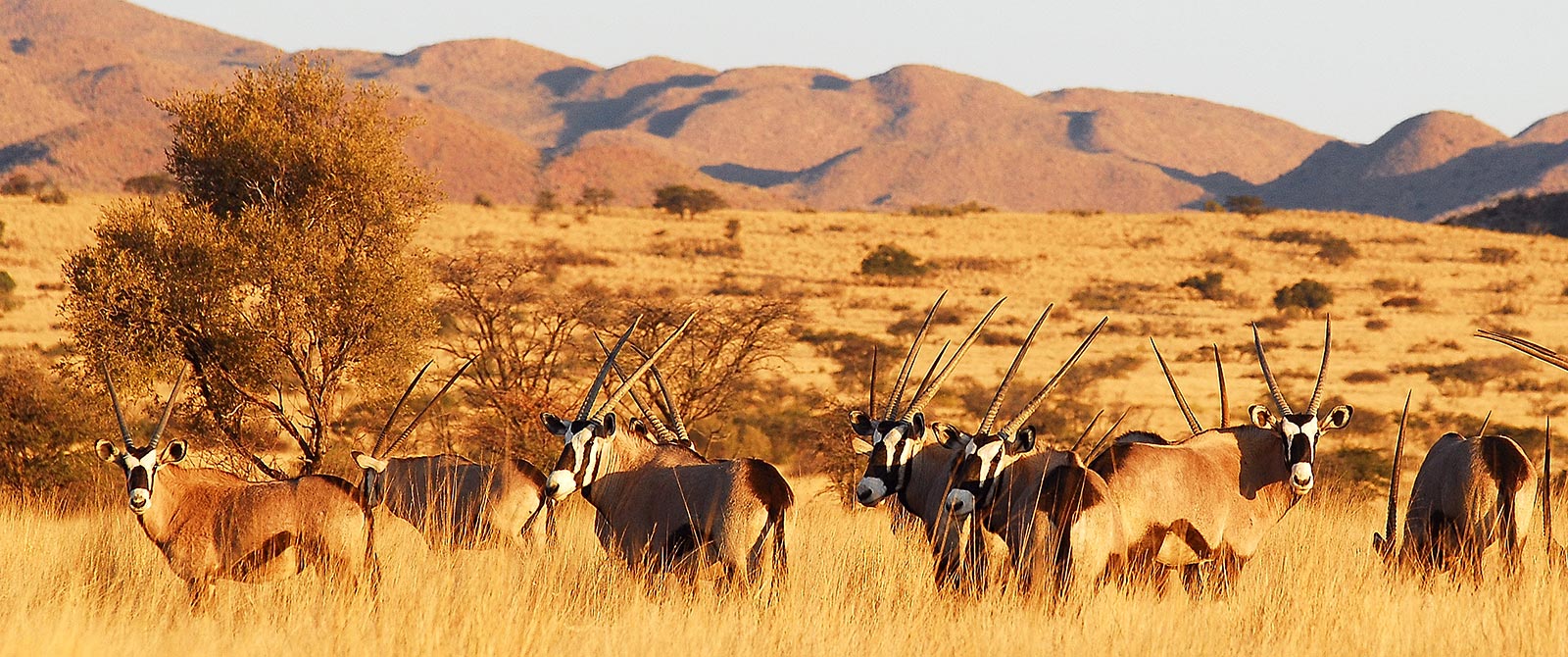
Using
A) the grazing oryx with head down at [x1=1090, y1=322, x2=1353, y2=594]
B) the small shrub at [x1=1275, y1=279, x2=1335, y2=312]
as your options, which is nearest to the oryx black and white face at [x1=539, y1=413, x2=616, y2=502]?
the grazing oryx with head down at [x1=1090, y1=322, x2=1353, y2=594]

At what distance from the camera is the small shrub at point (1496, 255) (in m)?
54.6

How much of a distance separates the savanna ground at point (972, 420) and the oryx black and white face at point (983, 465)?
0.49m

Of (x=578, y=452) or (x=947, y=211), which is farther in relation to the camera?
(x=947, y=211)

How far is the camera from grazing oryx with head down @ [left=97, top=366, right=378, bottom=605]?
7.41 metres

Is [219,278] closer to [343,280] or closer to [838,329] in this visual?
[343,280]

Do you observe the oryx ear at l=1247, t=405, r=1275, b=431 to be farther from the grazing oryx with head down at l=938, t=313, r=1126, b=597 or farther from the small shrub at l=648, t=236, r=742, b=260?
the small shrub at l=648, t=236, r=742, b=260

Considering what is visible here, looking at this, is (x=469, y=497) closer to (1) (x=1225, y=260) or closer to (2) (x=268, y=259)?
(2) (x=268, y=259)

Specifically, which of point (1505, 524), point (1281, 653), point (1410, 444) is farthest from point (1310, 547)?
point (1410, 444)

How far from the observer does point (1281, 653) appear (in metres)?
6.46

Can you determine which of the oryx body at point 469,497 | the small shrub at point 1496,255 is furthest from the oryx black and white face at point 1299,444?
the small shrub at point 1496,255

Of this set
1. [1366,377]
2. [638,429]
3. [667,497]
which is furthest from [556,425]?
[1366,377]

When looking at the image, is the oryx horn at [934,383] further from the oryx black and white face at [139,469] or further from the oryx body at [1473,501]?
the oryx black and white face at [139,469]

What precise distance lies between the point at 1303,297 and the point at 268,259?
122 feet

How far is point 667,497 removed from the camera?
7.58 m
